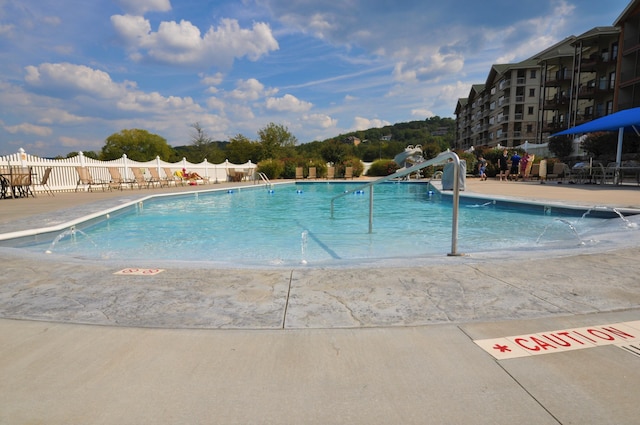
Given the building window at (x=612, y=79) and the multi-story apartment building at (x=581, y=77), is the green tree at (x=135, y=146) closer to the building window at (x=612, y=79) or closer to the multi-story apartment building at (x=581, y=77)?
the multi-story apartment building at (x=581, y=77)

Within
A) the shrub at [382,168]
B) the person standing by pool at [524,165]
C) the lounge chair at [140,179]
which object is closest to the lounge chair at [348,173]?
the shrub at [382,168]

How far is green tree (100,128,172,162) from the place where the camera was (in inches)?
2327

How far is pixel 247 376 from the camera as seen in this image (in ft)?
5.08

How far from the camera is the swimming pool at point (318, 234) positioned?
16.9 ft

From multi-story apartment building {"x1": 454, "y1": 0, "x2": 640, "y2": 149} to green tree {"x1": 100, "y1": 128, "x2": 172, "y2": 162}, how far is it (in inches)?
2047

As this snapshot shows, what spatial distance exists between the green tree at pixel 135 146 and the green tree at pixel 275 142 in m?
23.5

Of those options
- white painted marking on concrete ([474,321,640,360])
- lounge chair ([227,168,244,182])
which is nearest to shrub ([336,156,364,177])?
lounge chair ([227,168,244,182])

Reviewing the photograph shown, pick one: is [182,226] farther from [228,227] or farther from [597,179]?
[597,179]

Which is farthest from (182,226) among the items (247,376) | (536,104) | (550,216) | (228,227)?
(536,104)

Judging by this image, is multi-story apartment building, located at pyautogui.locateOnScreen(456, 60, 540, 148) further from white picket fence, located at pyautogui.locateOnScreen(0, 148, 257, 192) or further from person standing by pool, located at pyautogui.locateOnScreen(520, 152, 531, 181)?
white picket fence, located at pyautogui.locateOnScreen(0, 148, 257, 192)

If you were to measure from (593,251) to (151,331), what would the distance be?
167 inches

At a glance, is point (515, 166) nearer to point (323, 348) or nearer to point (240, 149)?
point (323, 348)

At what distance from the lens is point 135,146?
60562 mm

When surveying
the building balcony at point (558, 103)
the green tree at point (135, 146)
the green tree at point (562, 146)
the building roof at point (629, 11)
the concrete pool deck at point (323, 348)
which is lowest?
the concrete pool deck at point (323, 348)
